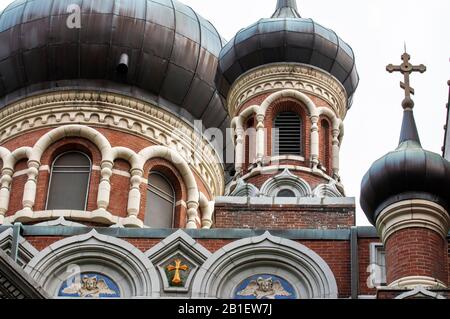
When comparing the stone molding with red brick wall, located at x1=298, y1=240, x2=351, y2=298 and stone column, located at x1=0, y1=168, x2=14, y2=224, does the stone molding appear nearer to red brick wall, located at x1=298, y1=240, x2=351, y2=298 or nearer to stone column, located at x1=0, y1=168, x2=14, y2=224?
stone column, located at x1=0, y1=168, x2=14, y2=224

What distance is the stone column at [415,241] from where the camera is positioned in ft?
66.2

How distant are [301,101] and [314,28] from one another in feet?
4.50

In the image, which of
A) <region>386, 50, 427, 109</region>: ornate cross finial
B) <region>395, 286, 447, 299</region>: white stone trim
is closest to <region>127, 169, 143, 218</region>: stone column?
<region>386, 50, 427, 109</region>: ornate cross finial

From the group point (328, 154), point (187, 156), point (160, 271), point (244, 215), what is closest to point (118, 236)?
point (160, 271)

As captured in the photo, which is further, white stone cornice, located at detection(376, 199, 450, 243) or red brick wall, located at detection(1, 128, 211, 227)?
red brick wall, located at detection(1, 128, 211, 227)

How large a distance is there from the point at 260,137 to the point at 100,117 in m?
3.83

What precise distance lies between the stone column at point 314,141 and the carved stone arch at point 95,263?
5.38 m

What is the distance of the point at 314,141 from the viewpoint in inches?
1077

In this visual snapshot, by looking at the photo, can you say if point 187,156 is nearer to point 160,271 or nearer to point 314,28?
point 314,28

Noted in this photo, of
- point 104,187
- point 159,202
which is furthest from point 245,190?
point 159,202

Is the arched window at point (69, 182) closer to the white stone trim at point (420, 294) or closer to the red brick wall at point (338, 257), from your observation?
the red brick wall at point (338, 257)

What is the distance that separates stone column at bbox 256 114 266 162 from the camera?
26936mm

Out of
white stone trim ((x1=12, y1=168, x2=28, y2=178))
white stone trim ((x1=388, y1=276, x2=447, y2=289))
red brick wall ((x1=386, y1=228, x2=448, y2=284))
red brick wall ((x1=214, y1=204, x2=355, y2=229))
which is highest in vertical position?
white stone trim ((x1=12, y1=168, x2=28, y2=178))

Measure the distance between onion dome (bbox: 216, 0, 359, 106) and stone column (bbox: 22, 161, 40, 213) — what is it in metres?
3.44
